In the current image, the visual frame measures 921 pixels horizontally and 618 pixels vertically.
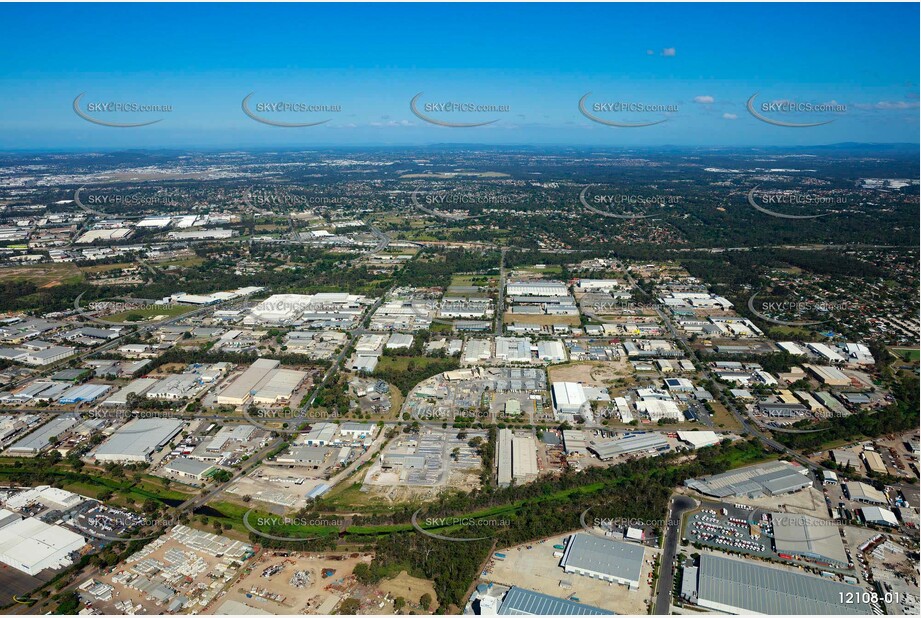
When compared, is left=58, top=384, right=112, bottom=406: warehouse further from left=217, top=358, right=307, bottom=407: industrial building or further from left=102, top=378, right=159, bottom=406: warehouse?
left=217, top=358, right=307, bottom=407: industrial building

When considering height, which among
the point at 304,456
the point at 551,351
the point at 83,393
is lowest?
the point at 304,456

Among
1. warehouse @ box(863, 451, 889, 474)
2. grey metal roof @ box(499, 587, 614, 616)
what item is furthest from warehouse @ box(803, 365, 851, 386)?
grey metal roof @ box(499, 587, 614, 616)

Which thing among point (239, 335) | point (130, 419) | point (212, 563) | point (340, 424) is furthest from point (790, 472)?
point (239, 335)

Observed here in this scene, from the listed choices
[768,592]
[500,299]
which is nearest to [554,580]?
[768,592]

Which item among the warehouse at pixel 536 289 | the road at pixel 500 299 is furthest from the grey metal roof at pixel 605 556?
the warehouse at pixel 536 289

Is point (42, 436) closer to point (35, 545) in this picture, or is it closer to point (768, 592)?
point (35, 545)

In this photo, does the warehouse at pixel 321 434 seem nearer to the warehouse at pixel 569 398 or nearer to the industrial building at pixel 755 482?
the warehouse at pixel 569 398
